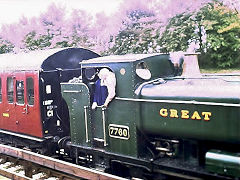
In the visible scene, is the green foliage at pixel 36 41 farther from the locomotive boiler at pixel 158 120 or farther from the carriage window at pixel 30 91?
the locomotive boiler at pixel 158 120

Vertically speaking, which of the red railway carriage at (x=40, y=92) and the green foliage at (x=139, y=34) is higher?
the green foliage at (x=139, y=34)

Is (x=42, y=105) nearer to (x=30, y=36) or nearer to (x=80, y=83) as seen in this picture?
(x=80, y=83)

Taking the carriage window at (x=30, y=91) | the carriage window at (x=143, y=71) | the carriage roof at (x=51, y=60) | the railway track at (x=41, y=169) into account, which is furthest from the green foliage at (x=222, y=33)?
the railway track at (x=41, y=169)

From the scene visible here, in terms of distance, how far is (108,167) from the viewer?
21.7ft

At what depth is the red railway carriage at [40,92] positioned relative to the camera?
8086 mm

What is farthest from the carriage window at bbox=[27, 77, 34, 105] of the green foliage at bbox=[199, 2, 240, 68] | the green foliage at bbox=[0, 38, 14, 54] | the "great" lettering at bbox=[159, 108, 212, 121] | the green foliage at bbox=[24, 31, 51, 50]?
the green foliage at bbox=[0, 38, 14, 54]

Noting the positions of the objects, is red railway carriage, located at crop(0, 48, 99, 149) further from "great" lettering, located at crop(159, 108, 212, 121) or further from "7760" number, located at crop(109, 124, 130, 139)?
"great" lettering, located at crop(159, 108, 212, 121)

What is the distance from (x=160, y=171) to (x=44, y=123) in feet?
11.6

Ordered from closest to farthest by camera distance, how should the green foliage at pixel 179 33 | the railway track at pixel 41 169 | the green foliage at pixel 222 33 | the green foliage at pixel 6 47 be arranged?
1. the railway track at pixel 41 169
2. the green foliage at pixel 222 33
3. the green foliage at pixel 179 33
4. the green foliage at pixel 6 47

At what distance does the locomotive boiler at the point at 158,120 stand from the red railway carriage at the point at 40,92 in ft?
3.35

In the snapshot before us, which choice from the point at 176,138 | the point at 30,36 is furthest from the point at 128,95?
the point at 30,36

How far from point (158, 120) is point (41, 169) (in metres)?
3.68

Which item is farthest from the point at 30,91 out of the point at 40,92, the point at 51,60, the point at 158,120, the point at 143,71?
the point at 158,120

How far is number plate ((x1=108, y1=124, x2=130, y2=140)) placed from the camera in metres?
6.00
